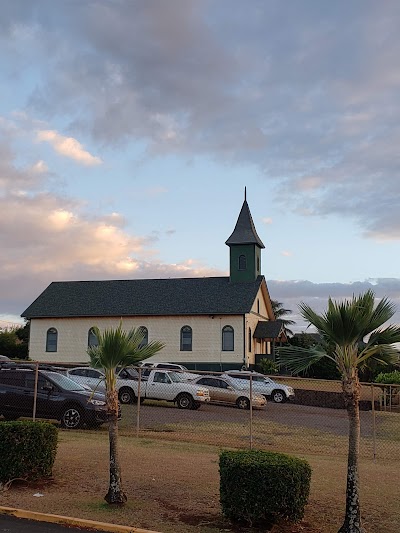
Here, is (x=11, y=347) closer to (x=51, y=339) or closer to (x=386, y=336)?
(x=51, y=339)

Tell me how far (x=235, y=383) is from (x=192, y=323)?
2524cm

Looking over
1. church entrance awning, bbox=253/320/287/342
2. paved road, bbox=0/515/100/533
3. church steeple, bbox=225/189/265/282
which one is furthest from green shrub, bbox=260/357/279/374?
paved road, bbox=0/515/100/533

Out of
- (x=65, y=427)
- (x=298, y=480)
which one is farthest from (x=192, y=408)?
(x=298, y=480)

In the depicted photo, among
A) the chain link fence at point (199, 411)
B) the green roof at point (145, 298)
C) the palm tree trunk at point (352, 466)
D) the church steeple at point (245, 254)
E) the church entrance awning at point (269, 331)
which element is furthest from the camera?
the church steeple at point (245, 254)

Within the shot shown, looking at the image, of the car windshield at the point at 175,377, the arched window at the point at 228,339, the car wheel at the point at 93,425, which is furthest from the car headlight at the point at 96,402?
the arched window at the point at 228,339

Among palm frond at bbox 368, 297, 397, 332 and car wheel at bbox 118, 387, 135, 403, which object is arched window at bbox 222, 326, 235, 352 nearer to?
car wheel at bbox 118, 387, 135, 403

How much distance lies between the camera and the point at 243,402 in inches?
1057

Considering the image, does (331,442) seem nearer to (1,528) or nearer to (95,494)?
(95,494)

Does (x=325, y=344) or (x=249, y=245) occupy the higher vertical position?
(x=249, y=245)

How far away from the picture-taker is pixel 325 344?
8.42 m

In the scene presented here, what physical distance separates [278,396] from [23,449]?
2267cm

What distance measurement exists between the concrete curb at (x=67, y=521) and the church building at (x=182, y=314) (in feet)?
138

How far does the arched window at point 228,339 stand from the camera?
168 feet

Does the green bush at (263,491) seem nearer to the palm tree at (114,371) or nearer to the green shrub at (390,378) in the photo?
the palm tree at (114,371)
